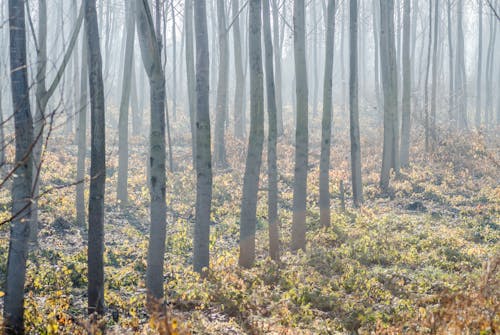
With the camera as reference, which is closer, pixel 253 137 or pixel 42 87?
pixel 42 87

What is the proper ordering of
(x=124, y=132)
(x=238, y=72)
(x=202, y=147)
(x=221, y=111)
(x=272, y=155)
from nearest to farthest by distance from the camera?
1. (x=202, y=147)
2. (x=272, y=155)
3. (x=124, y=132)
4. (x=221, y=111)
5. (x=238, y=72)

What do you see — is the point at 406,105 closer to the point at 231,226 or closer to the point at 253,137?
the point at 231,226

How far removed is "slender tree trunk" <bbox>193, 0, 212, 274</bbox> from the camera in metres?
9.35

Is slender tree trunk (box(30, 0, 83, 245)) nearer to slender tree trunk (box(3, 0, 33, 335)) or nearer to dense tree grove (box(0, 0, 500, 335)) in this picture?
dense tree grove (box(0, 0, 500, 335))

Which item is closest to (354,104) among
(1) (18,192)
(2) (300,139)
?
(2) (300,139)

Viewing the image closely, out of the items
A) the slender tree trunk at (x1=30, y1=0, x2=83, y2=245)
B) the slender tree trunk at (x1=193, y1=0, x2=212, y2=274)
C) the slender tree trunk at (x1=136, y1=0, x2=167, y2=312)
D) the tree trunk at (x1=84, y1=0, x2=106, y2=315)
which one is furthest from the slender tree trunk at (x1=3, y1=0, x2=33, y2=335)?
the slender tree trunk at (x1=193, y1=0, x2=212, y2=274)

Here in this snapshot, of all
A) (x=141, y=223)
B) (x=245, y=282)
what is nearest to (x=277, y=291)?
(x=245, y=282)

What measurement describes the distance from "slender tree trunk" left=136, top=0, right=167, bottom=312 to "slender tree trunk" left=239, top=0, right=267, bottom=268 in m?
2.68

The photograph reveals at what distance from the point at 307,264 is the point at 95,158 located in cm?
527

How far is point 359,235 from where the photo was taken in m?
12.8

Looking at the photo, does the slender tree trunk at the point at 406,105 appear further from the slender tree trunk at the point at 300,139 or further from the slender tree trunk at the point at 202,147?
the slender tree trunk at the point at 202,147

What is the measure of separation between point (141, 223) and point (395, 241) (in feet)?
23.8

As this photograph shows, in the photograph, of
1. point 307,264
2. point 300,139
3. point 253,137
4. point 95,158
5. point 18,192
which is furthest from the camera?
point 300,139

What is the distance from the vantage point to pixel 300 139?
466 inches
